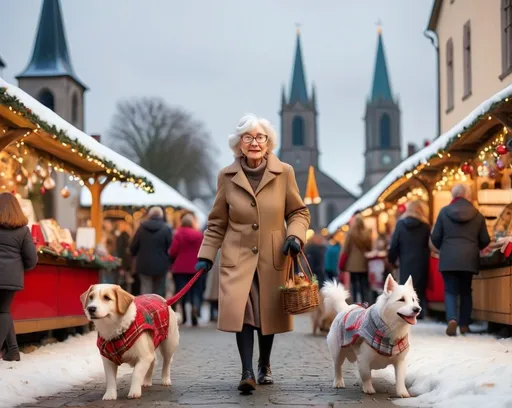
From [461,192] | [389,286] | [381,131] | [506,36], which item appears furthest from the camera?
[381,131]

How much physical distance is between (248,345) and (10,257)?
3.06 m

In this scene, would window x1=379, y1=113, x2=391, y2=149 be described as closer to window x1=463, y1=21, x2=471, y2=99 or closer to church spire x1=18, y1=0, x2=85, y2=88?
church spire x1=18, y1=0, x2=85, y2=88

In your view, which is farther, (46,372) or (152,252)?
(152,252)

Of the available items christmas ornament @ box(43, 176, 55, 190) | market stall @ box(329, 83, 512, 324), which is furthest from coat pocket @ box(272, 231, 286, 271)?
christmas ornament @ box(43, 176, 55, 190)

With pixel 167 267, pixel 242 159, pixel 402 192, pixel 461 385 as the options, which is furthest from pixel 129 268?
pixel 461 385

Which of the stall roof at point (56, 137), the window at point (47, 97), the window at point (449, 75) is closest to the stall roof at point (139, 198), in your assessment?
the window at point (449, 75)

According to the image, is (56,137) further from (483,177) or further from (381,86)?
(381,86)

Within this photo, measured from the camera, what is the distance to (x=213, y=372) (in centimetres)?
995

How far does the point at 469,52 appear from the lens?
2364cm

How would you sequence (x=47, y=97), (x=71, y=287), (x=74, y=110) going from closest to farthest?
(x=71, y=287)
(x=47, y=97)
(x=74, y=110)

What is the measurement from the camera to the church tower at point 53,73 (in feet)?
197

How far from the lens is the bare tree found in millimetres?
67938

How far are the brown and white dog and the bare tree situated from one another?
5895 cm

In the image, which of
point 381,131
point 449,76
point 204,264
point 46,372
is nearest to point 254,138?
point 204,264
